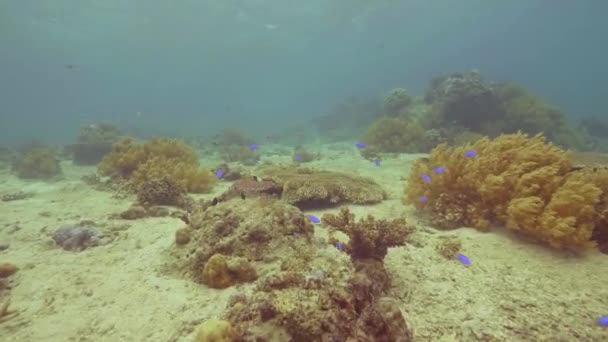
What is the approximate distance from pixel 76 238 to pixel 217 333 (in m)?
4.35

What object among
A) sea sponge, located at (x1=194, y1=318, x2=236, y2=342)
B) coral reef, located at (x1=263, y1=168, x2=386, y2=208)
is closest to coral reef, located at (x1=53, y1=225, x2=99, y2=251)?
coral reef, located at (x1=263, y1=168, x2=386, y2=208)

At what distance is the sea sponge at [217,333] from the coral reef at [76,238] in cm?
396

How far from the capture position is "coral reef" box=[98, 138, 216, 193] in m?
9.02

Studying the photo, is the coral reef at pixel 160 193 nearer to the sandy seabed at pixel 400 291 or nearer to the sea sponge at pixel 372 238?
the sandy seabed at pixel 400 291

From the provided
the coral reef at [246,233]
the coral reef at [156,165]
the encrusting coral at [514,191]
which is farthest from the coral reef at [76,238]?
the encrusting coral at [514,191]

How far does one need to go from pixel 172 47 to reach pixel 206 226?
7266 cm

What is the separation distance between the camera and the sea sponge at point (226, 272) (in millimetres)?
3684

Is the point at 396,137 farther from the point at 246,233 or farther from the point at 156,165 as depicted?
the point at 246,233

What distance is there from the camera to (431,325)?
120 inches

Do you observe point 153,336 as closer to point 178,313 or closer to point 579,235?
point 178,313

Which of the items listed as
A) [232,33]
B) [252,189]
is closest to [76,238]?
[252,189]

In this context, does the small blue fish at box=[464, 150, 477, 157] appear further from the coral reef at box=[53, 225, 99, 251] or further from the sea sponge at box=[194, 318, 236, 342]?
the coral reef at box=[53, 225, 99, 251]

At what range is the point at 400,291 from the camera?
12.1 feet

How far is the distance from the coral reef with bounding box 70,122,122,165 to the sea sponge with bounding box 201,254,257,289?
51.7 ft
